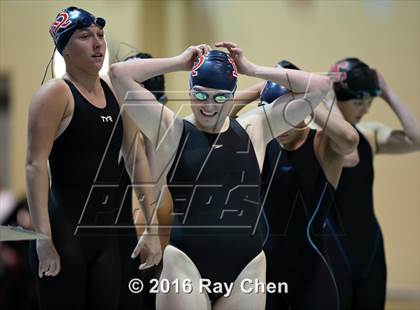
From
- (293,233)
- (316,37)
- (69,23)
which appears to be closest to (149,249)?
(293,233)

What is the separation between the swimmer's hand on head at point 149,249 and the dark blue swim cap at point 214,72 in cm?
72

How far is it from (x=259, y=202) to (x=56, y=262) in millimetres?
817

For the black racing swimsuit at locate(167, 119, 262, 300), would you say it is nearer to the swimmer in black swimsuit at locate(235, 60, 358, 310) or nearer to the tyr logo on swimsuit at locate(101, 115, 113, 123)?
the tyr logo on swimsuit at locate(101, 115, 113, 123)

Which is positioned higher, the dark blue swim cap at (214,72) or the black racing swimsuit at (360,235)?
the dark blue swim cap at (214,72)

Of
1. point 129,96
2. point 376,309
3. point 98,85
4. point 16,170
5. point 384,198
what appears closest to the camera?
point 129,96

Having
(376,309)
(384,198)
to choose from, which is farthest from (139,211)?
(384,198)

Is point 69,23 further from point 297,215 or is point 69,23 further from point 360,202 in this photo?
point 360,202

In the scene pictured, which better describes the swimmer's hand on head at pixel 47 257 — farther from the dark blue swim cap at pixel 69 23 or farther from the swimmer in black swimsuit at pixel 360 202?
the swimmer in black swimsuit at pixel 360 202

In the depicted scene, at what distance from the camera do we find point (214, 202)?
3041 mm

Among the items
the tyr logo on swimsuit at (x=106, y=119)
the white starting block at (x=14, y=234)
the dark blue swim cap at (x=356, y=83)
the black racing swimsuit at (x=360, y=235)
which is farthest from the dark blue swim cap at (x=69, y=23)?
the black racing swimsuit at (x=360, y=235)

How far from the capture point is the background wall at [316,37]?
175 inches

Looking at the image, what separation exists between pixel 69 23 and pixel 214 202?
92 centimetres

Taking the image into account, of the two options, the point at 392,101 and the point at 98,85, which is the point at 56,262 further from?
the point at 392,101

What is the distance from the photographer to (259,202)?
3164mm
